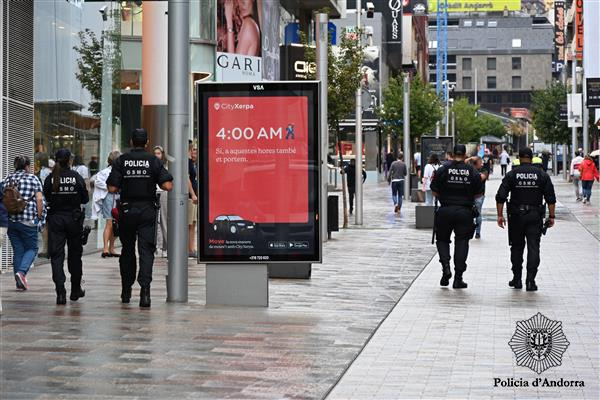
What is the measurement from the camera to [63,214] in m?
13.0

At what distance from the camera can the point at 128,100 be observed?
84.4ft

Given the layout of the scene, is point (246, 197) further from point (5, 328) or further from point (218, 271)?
point (5, 328)

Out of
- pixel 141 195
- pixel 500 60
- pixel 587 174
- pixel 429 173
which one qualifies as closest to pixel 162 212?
pixel 141 195

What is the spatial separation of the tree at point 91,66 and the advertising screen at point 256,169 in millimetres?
7867

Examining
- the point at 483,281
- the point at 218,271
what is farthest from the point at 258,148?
the point at 483,281

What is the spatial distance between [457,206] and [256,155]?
10.7ft

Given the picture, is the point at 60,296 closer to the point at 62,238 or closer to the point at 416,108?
the point at 62,238

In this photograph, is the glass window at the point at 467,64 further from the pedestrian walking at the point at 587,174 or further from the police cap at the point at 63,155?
the police cap at the point at 63,155

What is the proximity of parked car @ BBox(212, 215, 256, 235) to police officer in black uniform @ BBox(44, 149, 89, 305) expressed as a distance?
1.48 m

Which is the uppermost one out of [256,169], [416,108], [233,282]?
[416,108]

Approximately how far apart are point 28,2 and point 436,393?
453 inches

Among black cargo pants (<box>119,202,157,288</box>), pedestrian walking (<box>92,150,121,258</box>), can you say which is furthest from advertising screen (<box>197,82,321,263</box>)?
pedestrian walking (<box>92,150,121,258</box>)

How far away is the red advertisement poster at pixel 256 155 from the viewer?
13016mm

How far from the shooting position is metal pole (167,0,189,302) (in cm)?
1305
